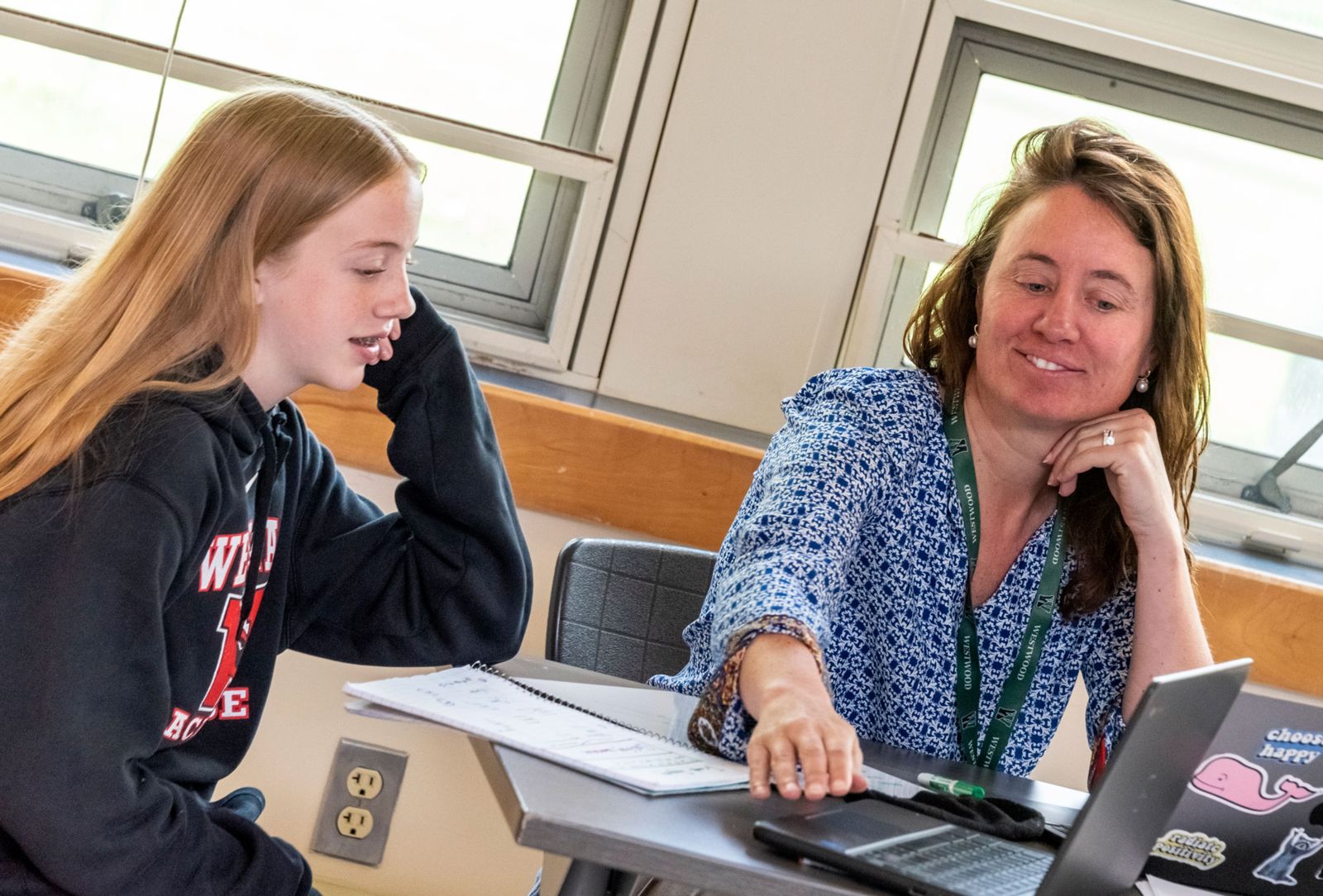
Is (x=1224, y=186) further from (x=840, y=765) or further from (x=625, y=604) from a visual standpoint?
(x=840, y=765)

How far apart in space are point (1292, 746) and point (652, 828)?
57 cm

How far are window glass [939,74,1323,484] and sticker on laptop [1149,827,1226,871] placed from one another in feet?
5.09

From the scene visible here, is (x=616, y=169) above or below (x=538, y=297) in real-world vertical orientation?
above

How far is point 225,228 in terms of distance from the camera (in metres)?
1.31

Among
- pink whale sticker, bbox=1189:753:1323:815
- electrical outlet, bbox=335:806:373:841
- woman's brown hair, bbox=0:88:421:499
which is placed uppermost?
woman's brown hair, bbox=0:88:421:499

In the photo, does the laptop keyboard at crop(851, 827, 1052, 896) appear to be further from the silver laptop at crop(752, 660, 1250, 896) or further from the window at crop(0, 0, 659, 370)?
the window at crop(0, 0, 659, 370)

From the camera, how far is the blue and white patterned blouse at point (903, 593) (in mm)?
1484

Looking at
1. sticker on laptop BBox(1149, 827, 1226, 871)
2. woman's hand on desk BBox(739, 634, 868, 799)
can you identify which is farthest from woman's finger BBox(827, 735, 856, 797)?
sticker on laptop BBox(1149, 827, 1226, 871)

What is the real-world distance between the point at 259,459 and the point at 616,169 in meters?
1.12

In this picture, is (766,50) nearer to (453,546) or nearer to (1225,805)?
(453,546)

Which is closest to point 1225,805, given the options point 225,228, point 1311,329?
point 225,228

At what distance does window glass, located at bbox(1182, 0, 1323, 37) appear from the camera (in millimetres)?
2459

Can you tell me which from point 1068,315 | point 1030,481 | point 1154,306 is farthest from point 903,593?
point 1154,306

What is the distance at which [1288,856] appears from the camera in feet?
3.74
